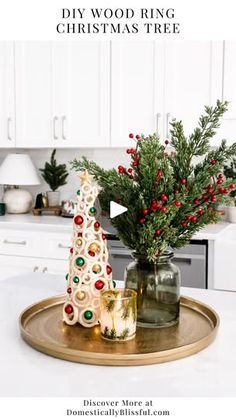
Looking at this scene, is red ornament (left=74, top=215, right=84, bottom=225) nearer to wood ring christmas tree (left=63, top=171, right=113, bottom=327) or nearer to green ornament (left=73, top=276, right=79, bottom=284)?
wood ring christmas tree (left=63, top=171, right=113, bottom=327)

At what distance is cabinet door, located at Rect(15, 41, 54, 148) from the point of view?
3.37 metres

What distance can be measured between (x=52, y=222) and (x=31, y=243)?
0.19 m

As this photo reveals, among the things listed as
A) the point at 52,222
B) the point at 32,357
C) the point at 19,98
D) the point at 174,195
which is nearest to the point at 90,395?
the point at 32,357

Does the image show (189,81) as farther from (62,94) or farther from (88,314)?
(88,314)

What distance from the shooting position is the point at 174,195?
1055mm

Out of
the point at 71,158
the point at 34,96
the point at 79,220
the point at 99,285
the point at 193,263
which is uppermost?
the point at 34,96

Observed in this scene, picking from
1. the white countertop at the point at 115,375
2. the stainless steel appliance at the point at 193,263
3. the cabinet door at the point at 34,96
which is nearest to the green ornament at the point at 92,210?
the white countertop at the point at 115,375

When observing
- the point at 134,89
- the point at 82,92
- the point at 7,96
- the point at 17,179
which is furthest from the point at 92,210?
the point at 7,96

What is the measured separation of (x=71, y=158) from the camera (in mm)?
3736

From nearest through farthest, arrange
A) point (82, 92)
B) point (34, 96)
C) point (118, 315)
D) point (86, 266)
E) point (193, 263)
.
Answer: point (118, 315)
point (86, 266)
point (193, 263)
point (82, 92)
point (34, 96)

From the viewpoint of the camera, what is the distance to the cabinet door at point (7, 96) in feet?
11.3

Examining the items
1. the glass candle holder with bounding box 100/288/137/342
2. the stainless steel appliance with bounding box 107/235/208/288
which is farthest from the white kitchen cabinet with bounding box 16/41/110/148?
the glass candle holder with bounding box 100/288/137/342

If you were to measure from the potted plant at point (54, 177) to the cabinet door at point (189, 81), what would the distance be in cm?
97

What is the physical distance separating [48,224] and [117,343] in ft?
7.06
